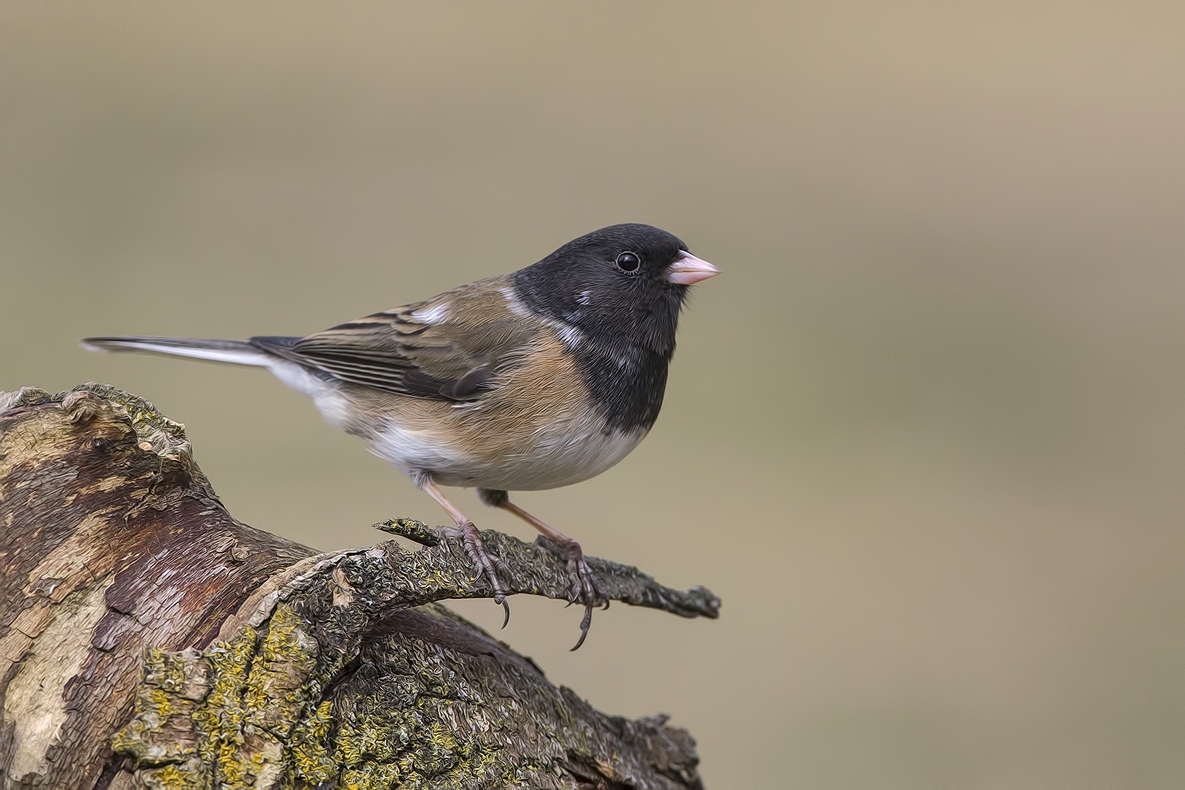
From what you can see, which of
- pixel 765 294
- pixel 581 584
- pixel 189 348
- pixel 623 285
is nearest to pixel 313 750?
pixel 581 584

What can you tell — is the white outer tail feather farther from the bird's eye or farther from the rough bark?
the rough bark

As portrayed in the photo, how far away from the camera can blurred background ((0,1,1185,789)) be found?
4.87 m

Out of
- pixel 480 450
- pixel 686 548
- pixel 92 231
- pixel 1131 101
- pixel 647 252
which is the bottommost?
pixel 686 548

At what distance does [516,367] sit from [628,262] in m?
0.46

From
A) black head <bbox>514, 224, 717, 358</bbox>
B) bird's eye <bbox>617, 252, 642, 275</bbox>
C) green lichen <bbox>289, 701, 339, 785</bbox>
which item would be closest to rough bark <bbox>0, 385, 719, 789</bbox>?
green lichen <bbox>289, 701, 339, 785</bbox>

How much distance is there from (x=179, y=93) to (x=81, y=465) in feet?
24.3

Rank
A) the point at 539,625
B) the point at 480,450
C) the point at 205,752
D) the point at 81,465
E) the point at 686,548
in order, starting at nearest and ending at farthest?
the point at 205,752 < the point at 81,465 < the point at 480,450 < the point at 539,625 < the point at 686,548

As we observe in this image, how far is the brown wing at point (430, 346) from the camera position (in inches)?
107

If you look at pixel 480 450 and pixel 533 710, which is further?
pixel 480 450

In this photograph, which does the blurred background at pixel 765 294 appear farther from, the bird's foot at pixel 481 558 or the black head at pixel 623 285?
the bird's foot at pixel 481 558

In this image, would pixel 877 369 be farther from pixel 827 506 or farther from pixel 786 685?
pixel 786 685

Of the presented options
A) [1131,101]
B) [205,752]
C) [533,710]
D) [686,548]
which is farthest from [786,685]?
[1131,101]

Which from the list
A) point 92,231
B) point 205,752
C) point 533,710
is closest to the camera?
point 205,752

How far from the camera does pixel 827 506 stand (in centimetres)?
571
